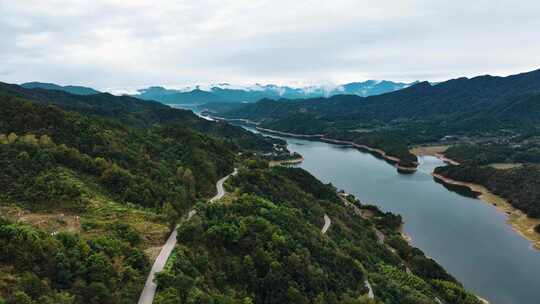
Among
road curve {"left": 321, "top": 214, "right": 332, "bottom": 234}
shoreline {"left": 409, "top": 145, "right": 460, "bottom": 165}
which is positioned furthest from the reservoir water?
shoreline {"left": 409, "top": 145, "right": 460, "bottom": 165}

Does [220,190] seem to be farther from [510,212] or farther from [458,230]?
[510,212]

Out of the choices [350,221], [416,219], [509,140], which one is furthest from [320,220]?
[509,140]

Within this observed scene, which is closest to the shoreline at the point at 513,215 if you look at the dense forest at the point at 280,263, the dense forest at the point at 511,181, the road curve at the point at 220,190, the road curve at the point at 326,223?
the dense forest at the point at 511,181

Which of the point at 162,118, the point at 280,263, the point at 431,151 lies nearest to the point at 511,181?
the point at 431,151

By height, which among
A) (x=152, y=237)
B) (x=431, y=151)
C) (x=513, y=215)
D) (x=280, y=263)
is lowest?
(x=513, y=215)

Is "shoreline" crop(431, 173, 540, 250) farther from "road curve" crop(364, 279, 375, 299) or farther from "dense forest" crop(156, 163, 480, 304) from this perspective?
"road curve" crop(364, 279, 375, 299)

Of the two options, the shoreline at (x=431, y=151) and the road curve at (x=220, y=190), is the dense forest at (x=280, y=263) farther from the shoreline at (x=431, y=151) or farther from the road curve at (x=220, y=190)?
the shoreline at (x=431, y=151)
